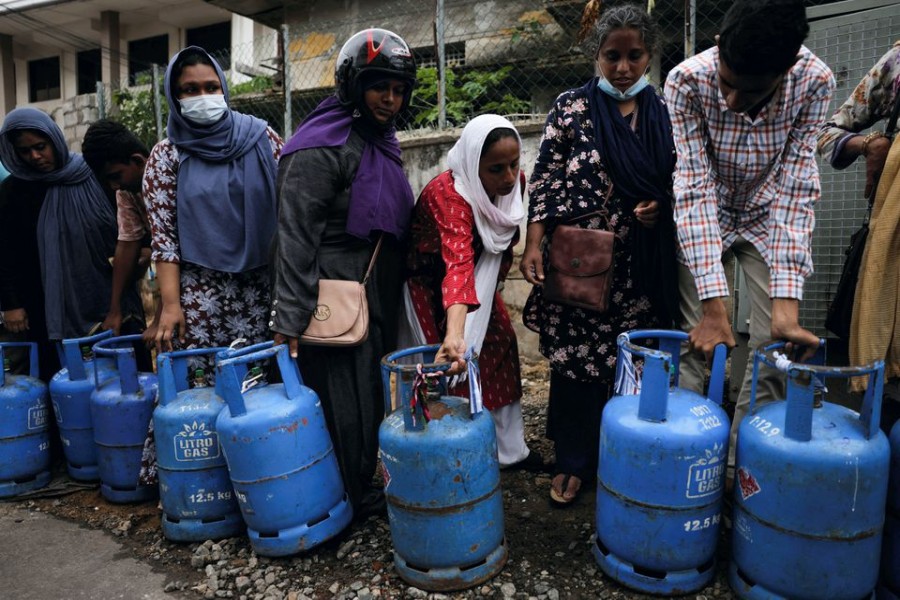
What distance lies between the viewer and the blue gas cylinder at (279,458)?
7.70 ft

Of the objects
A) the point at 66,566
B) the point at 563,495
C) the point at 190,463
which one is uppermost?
the point at 190,463

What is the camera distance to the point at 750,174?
7.29 ft

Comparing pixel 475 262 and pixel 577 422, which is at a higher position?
pixel 475 262

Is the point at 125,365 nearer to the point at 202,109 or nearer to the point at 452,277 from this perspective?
the point at 202,109

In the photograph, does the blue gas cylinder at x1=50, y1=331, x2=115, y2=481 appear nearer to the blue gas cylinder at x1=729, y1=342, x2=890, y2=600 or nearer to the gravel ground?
the gravel ground

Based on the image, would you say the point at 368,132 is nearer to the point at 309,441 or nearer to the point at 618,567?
the point at 309,441

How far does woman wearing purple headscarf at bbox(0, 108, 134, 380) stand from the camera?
3.47 metres

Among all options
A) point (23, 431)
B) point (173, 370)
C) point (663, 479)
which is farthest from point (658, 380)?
point (23, 431)

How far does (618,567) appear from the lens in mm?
2166

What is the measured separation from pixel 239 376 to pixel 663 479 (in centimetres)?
154

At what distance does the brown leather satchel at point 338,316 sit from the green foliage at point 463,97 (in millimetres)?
3503

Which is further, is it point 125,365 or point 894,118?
point 125,365

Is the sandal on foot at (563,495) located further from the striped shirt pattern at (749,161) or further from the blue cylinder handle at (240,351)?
the blue cylinder handle at (240,351)

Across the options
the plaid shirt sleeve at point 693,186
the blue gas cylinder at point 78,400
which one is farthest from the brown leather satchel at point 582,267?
the blue gas cylinder at point 78,400
